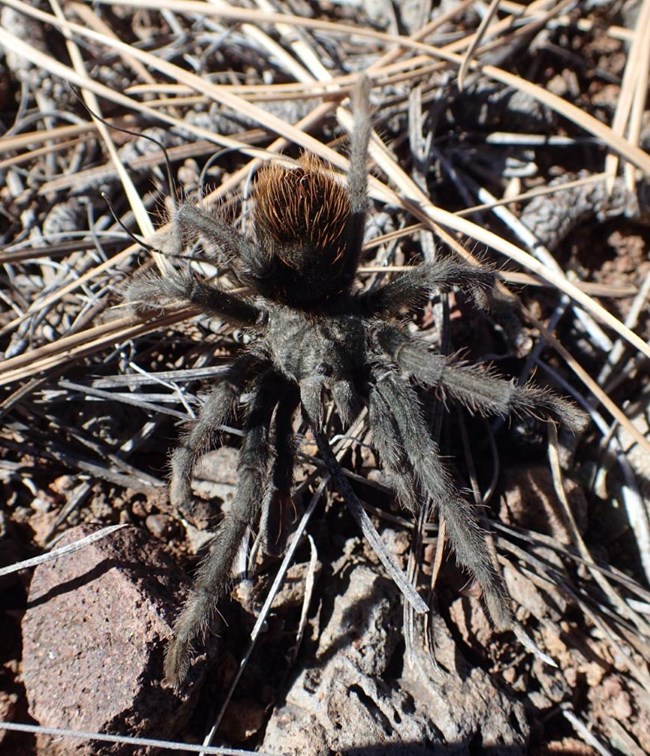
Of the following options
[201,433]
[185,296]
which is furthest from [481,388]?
[185,296]

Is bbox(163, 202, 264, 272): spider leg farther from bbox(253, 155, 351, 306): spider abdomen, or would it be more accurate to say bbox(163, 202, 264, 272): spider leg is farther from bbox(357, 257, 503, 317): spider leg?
bbox(357, 257, 503, 317): spider leg

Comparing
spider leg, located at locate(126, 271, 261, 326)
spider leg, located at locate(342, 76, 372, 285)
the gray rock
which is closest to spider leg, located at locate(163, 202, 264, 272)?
spider leg, located at locate(126, 271, 261, 326)

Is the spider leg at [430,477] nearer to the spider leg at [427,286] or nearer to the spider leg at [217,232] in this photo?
the spider leg at [427,286]

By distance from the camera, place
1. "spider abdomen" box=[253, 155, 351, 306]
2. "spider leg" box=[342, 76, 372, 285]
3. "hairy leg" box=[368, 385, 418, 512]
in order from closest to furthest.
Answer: "hairy leg" box=[368, 385, 418, 512], "spider abdomen" box=[253, 155, 351, 306], "spider leg" box=[342, 76, 372, 285]

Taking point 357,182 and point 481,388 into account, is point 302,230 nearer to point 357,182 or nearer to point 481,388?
point 357,182

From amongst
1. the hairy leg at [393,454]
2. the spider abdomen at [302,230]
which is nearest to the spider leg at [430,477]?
the hairy leg at [393,454]
